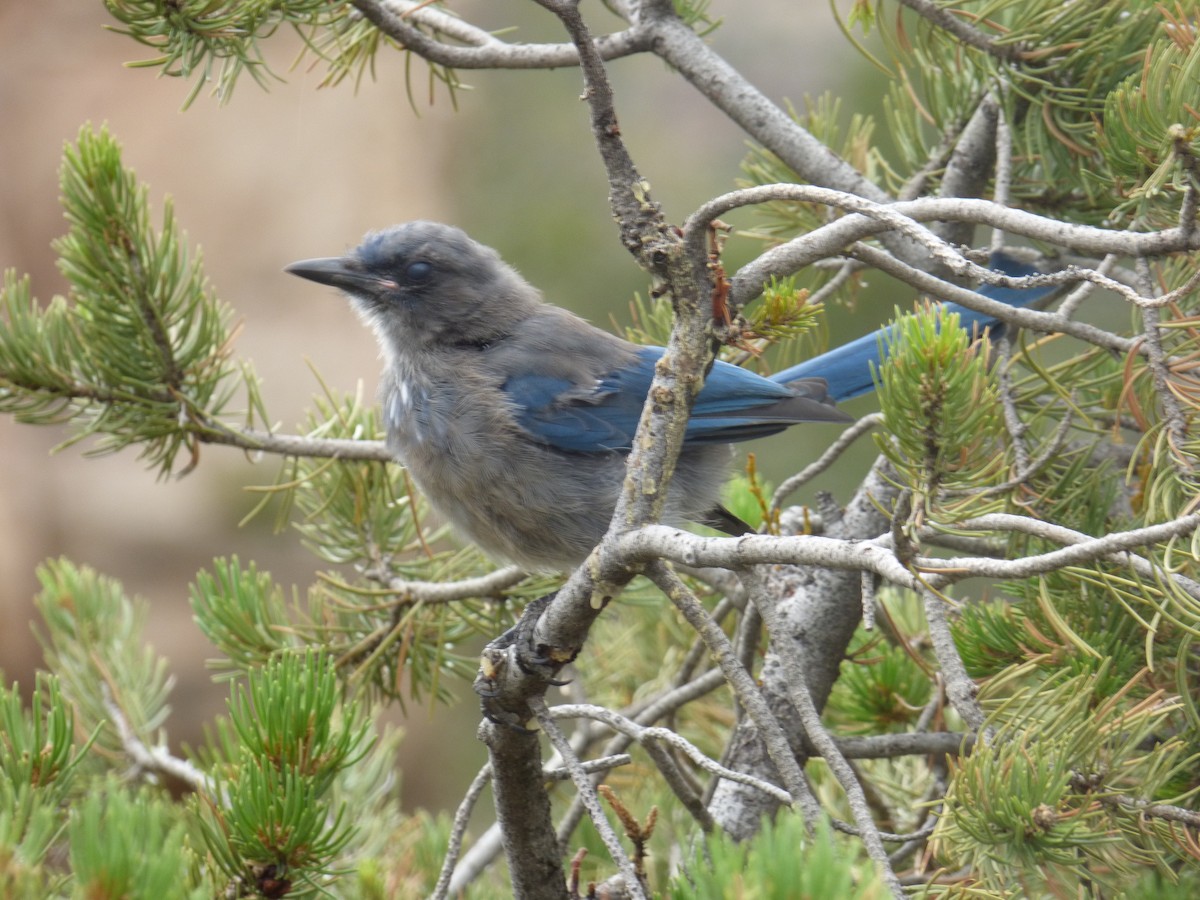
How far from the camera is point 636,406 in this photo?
265cm

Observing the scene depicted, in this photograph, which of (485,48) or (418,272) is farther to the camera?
(418,272)

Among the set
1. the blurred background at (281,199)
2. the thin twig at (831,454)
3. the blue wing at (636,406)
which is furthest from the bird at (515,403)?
the blurred background at (281,199)

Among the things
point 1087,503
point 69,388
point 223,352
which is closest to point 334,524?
point 223,352

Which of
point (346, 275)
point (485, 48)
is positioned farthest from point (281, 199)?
point (485, 48)

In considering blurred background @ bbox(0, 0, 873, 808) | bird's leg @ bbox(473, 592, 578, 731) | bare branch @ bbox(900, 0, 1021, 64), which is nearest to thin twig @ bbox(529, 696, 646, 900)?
bird's leg @ bbox(473, 592, 578, 731)

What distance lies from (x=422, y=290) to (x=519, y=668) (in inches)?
53.2

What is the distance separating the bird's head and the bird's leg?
3.78 ft

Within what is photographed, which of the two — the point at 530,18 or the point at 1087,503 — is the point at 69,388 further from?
the point at 530,18

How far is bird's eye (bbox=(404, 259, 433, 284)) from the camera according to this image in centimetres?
283

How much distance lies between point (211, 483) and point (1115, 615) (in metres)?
7.33

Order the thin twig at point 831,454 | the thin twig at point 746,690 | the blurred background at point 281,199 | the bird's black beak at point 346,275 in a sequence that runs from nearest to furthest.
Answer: the thin twig at point 746,690 < the thin twig at point 831,454 < the bird's black beak at point 346,275 < the blurred background at point 281,199

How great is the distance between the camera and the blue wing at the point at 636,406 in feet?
7.86

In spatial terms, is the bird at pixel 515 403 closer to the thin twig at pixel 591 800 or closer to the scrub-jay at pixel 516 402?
the scrub-jay at pixel 516 402

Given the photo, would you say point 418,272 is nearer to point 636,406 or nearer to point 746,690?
point 636,406
